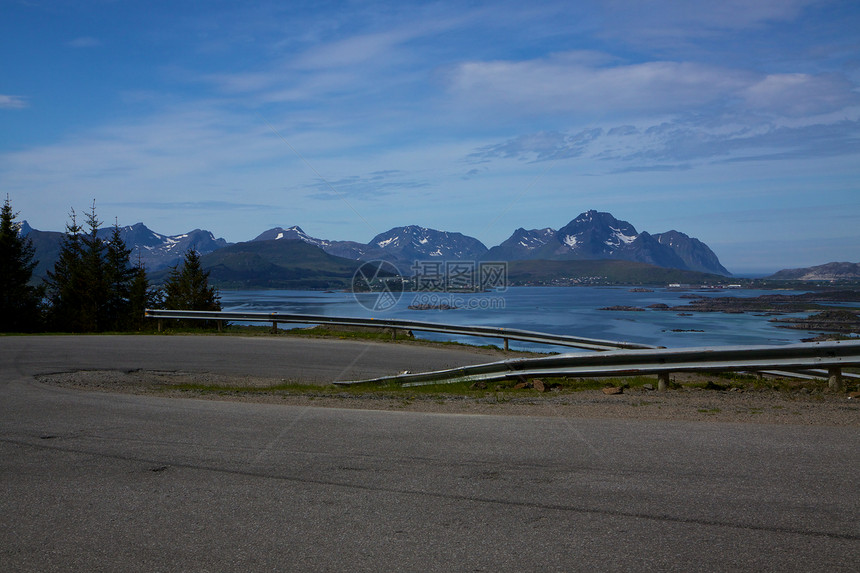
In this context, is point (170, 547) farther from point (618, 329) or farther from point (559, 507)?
point (618, 329)

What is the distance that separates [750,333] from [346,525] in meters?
35.3

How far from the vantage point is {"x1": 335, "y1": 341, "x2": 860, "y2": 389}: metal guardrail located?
328 inches

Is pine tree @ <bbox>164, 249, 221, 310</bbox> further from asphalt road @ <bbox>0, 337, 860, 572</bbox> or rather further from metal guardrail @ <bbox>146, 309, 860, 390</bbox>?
asphalt road @ <bbox>0, 337, 860, 572</bbox>

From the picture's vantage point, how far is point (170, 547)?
387 cm

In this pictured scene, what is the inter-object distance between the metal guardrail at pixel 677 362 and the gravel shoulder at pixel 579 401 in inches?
14.6

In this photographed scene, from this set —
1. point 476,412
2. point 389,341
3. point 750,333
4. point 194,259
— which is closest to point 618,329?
point 750,333

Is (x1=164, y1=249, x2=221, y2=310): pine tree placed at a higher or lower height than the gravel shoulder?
higher

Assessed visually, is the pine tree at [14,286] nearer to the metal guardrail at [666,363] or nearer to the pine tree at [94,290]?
the pine tree at [94,290]

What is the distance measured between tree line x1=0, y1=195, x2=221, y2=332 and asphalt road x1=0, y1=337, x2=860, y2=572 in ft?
114

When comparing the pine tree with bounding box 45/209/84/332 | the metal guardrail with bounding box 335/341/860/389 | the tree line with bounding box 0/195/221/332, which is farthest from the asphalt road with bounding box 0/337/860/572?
the pine tree with bounding box 45/209/84/332

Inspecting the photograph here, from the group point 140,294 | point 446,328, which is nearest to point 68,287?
point 140,294

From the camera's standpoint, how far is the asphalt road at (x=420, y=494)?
369 cm

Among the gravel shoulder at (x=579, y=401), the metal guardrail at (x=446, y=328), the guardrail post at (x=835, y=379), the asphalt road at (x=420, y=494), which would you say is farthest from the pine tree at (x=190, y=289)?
the guardrail post at (x=835, y=379)

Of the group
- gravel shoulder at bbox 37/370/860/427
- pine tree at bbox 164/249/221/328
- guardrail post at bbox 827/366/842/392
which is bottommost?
gravel shoulder at bbox 37/370/860/427
